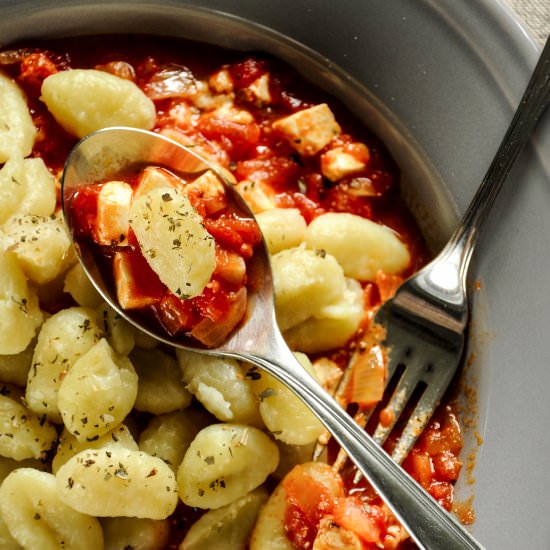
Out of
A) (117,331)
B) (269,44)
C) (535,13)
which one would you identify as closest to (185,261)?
(117,331)

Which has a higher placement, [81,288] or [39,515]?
[81,288]

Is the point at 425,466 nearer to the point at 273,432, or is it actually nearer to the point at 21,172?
the point at 273,432

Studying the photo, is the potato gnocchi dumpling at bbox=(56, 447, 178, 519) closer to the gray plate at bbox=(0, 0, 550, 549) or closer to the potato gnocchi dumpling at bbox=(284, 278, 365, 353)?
the potato gnocchi dumpling at bbox=(284, 278, 365, 353)

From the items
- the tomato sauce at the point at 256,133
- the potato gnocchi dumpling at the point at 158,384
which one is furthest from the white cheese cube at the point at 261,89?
the potato gnocchi dumpling at the point at 158,384

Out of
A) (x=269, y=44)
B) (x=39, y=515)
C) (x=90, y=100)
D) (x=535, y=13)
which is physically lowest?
(x=39, y=515)

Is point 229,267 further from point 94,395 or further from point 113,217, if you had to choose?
point 94,395

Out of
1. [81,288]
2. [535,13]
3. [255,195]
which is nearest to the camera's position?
[81,288]

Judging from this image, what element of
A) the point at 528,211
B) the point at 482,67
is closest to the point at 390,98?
the point at 482,67
